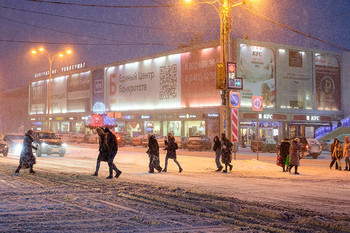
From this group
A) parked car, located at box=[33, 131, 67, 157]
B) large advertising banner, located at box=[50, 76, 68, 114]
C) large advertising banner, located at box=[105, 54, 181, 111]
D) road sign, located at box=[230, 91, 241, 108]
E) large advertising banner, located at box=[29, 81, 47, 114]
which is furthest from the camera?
large advertising banner, located at box=[29, 81, 47, 114]

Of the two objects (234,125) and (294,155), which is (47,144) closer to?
(234,125)

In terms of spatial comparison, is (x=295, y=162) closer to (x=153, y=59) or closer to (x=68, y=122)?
(x=153, y=59)

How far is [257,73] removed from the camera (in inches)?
1933

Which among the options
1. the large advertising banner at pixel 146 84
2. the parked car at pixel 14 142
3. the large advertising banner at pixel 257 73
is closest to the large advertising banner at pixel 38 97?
the large advertising banner at pixel 146 84

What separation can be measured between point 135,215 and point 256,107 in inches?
609

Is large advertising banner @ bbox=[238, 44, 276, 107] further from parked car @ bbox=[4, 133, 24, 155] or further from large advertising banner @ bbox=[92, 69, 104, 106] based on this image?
large advertising banner @ bbox=[92, 69, 104, 106]

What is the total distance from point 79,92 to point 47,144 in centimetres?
4932

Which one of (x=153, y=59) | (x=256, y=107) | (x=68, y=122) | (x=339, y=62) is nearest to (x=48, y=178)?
(x=256, y=107)

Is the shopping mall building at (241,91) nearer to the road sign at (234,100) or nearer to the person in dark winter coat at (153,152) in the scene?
the road sign at (234,100)

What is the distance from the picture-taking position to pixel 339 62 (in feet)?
181

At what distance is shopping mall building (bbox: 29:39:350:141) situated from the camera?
→ 4912cm

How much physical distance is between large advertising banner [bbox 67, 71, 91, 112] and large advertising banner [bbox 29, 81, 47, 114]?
1040 cm

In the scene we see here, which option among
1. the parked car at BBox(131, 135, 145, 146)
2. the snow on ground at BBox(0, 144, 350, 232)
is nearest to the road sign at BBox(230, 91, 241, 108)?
the snow on ground at BBox(0, 144, 350, 232)

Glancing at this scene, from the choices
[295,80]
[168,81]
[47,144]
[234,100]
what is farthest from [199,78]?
[234,100]
